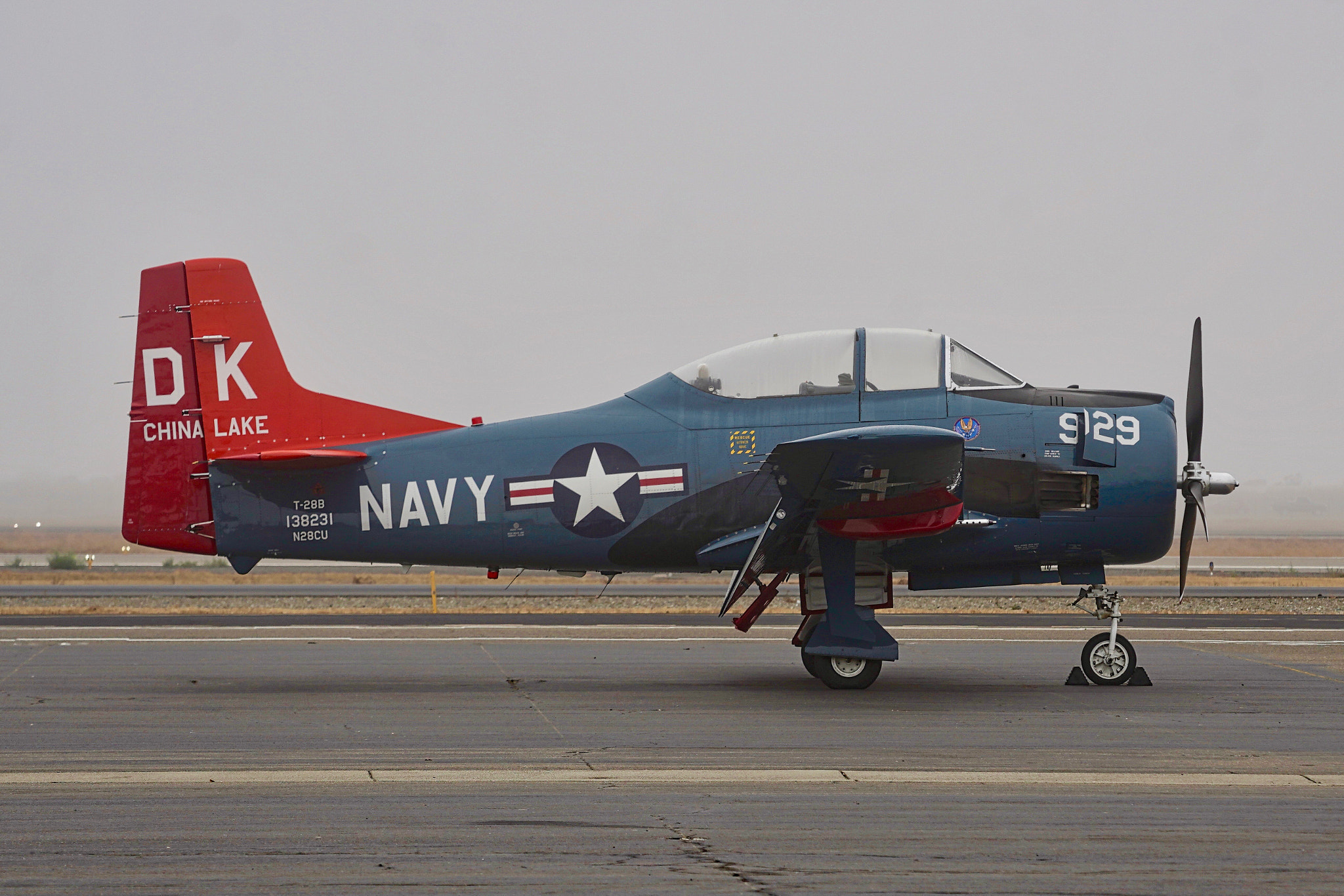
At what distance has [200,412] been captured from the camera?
11539 mm

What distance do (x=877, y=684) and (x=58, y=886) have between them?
316 inches

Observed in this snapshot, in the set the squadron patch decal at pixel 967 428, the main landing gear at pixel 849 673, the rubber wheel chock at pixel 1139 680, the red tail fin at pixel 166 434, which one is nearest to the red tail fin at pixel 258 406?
the red tail fin at pixel 166 434

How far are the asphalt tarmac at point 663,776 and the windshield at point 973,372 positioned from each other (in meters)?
2.97

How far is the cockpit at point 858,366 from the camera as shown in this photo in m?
10.8

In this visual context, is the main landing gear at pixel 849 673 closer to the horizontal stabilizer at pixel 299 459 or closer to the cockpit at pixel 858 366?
the cockpit at pixel 858 366

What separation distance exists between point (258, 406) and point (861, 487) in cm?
620

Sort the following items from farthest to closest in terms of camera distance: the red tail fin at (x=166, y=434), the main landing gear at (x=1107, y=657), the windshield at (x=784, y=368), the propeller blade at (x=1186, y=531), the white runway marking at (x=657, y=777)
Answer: the red tail fin at (x=166, y=434)
the main landing gear at (x=1107, y=657)
the windshield at (x=784, y=368)
the propeller blade at (x=1186, y=531)
the white runway marking at (x=657, y=777)

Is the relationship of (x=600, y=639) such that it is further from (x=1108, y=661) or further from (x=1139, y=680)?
(x=1139, y=680)

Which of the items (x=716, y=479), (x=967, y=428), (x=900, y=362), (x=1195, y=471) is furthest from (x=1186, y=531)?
(x=716, y=479)

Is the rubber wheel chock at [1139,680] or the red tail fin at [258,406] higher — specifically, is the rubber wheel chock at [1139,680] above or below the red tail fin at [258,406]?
below

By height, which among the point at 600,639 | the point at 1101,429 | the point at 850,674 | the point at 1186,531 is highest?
the point at 1101,429

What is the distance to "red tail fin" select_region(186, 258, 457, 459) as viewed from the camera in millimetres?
11539

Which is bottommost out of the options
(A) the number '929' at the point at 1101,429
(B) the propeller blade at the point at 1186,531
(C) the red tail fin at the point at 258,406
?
(B) the propeller blade at the point at 1186,531

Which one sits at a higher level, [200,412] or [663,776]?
[200,412]
